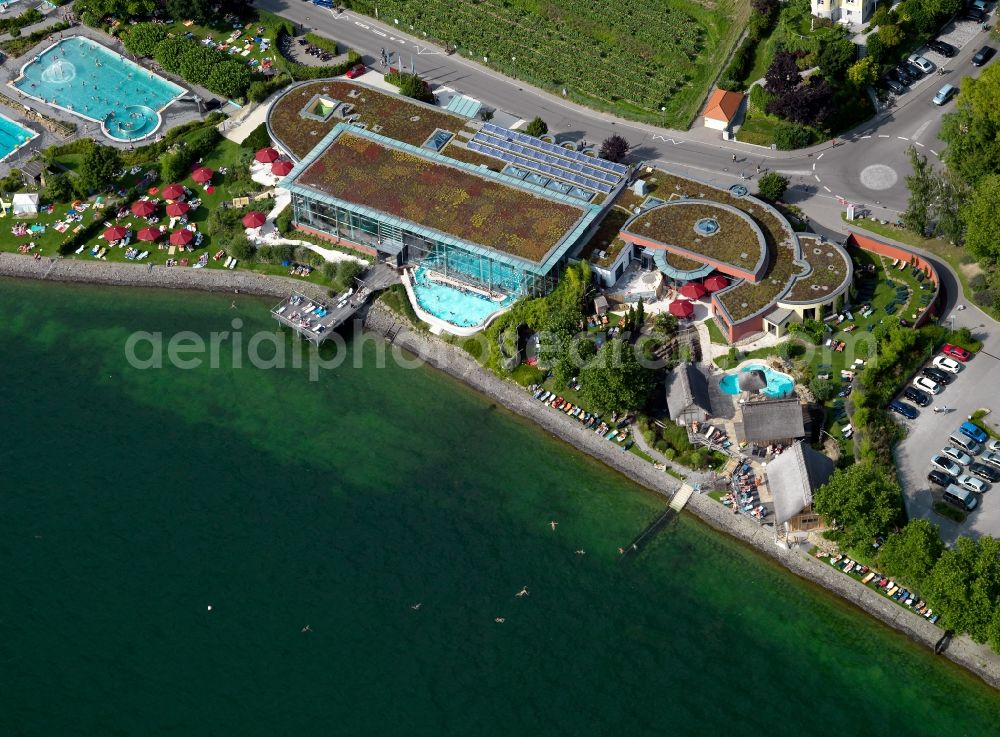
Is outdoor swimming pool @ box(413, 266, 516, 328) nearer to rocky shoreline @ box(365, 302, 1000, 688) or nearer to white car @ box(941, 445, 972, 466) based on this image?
rocky shoreline @ box(365, 302, 1000, 688)

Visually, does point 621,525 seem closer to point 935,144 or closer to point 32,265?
point 935,144

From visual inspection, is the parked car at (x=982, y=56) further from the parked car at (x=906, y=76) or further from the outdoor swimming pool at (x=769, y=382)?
the outdoor swimming pool at (x=769, y=382)

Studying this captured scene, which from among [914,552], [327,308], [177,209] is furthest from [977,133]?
[177,209]

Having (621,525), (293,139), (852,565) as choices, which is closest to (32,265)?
(293,139)

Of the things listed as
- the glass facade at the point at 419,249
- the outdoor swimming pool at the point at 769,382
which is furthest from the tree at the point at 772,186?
the glass facade at the point at 419,249

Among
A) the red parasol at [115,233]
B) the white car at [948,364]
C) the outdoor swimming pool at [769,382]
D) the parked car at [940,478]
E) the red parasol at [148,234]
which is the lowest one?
the red parasol at [115,233]

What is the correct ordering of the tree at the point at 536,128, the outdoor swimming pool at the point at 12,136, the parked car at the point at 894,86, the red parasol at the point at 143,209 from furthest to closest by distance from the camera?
1. the outdoor swimming pool at the point at 12,136
2. the parked car at the point at 894,86
3. the tree at the point at 536,128
4. the red parasol at the point at 143,209
